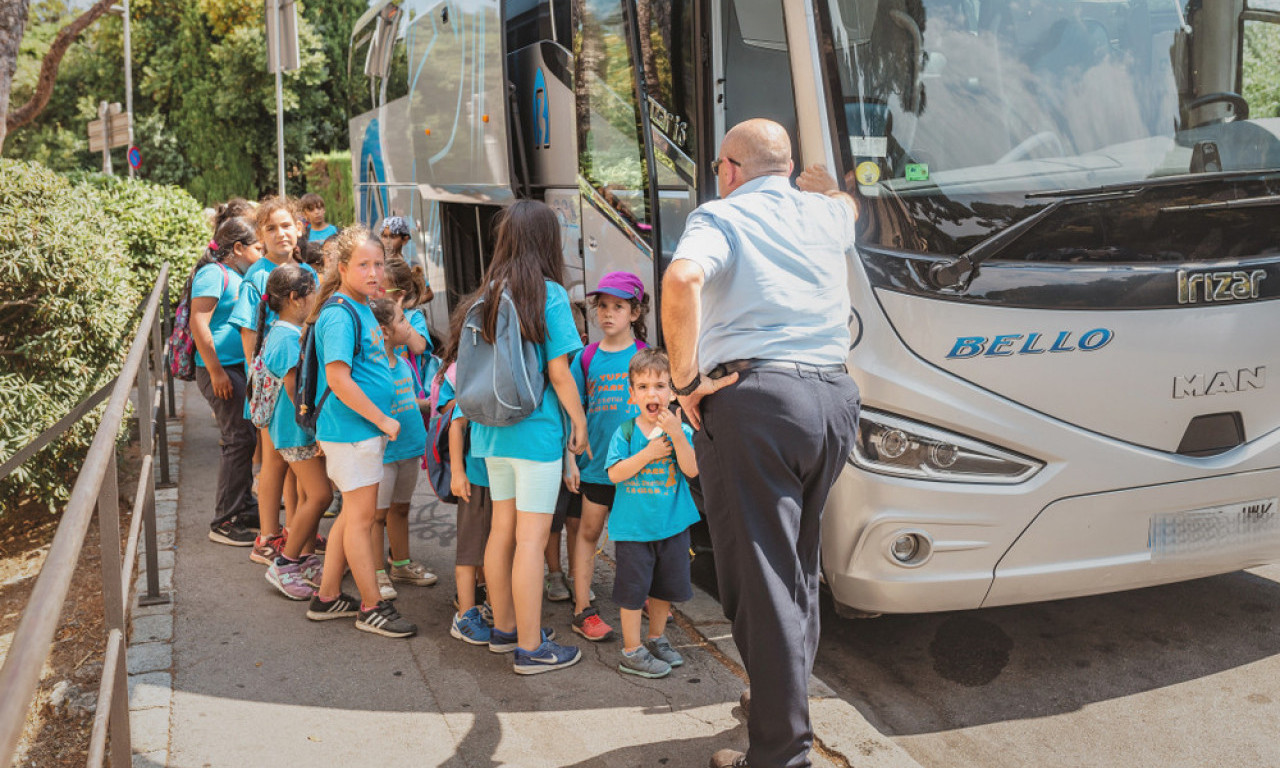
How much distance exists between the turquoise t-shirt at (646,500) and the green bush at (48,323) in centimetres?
342

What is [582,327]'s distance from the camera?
6.49 meters

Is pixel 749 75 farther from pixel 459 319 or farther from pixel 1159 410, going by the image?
pixel 1159 410

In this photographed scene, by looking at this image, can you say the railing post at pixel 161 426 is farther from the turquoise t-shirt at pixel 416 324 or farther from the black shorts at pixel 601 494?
the black shorts at pixel 601 494

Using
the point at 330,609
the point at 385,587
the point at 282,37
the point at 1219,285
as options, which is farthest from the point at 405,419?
the point at 282,37

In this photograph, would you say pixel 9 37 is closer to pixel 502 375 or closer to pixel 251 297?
pixel 251 297

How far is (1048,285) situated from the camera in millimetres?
4039

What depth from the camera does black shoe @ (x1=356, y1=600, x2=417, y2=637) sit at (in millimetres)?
4797

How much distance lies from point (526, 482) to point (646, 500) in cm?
45

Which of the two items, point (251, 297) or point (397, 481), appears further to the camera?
point (251, 297)

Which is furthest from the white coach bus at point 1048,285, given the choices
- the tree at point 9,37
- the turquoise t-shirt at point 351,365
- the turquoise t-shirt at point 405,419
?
the tree at point 9,37

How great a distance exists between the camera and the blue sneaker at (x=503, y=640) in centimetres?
463

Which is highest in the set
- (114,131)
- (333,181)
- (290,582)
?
(333,181)

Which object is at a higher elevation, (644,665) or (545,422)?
(545,422)

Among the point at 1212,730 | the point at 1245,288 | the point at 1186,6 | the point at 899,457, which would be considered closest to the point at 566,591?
the point at 899,457
